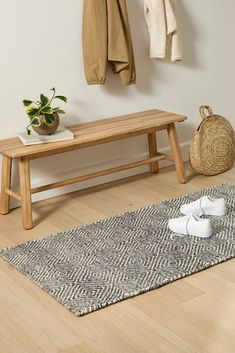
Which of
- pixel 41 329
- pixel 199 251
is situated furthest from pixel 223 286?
pixel 41 329

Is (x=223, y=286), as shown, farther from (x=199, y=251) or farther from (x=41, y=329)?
(x=41, y=329)

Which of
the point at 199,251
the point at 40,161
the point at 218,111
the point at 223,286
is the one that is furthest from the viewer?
the point at 218,111

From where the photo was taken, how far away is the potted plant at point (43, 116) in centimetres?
306

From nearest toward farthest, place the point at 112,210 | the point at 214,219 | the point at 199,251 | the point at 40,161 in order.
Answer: the point at 199,251 → the point at 214,219 → the point at 112,210 → the point at 40,161

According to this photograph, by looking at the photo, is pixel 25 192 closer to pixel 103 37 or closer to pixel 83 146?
pixel 83 146

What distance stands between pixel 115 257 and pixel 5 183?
0.90m

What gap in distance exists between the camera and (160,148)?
3.92 metres

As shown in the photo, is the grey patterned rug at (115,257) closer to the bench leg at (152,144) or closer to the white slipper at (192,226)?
the white slipper at (192,226)

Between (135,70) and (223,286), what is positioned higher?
(135,70)

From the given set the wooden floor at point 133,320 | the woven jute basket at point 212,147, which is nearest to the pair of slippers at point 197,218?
the wooden floor at point 133,320

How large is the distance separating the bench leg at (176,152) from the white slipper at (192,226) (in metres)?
0.79

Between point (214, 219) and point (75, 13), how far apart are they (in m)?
1.42

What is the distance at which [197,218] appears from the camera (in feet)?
9.05

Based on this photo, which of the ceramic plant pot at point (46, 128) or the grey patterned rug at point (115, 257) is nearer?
the grey patterned rug at point (115, 257)
